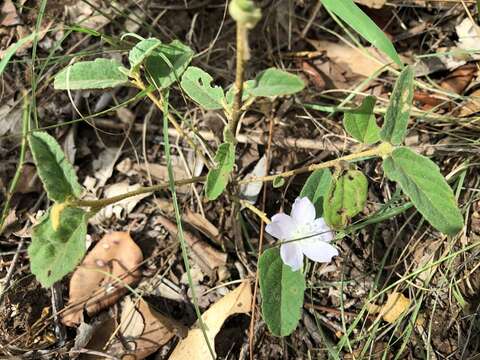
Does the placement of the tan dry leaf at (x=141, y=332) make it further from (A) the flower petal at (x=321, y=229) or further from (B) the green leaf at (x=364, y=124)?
(B) the green leaf at (x=364, y=124)

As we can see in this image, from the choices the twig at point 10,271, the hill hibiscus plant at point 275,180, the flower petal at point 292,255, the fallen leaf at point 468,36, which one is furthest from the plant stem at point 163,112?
the fallen leaf at point 468,36

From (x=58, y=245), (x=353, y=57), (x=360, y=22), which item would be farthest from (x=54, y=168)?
(x=353, y=57)

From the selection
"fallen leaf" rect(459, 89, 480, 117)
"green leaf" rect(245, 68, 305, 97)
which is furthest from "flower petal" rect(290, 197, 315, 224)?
"fallen leaf" rect(459, 89, 480, 117)

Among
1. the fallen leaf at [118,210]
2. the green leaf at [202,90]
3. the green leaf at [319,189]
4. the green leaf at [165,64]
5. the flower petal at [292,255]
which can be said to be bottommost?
the fallen leaf at [118,210]

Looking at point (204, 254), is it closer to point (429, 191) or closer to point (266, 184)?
point (266, 184)

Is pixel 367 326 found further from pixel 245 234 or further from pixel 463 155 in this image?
pixel 463 155
